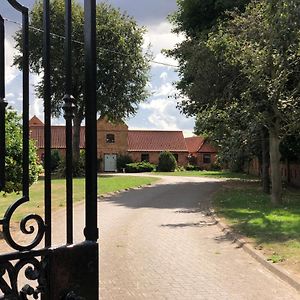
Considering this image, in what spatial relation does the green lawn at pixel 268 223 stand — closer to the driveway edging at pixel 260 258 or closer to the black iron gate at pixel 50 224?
the driveway edging at pixel 260 258

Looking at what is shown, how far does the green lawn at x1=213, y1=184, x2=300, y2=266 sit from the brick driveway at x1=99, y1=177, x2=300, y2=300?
56 cm

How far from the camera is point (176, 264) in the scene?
9.46 metres

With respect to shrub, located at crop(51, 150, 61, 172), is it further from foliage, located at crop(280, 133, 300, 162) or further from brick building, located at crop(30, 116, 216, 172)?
brick building, located at crop(30, 116, 216, 172)

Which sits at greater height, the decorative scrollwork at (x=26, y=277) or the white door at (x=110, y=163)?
the white door at (x=110, y=163)

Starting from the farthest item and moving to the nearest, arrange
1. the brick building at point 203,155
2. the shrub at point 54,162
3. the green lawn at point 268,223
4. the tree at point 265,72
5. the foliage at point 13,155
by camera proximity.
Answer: the brick building at point 203,155
the tree at point 265,72
the foliage at point 13,155
the green lawn at point 268,223
the shrub at point 54,162

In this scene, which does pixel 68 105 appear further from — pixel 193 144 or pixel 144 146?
pixel 193 144

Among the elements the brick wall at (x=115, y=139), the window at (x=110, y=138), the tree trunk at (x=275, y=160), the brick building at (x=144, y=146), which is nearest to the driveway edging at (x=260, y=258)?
the tree trunk at (x=275, y=160)

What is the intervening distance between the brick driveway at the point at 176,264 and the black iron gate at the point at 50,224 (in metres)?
4.99

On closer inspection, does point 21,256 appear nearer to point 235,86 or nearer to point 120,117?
point 235,86

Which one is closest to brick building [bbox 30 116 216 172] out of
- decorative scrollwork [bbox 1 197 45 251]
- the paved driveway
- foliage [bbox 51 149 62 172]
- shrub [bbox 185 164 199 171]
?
shrub [bbox 185 164 199 171]

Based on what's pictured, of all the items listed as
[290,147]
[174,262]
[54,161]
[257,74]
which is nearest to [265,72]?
[257,74]

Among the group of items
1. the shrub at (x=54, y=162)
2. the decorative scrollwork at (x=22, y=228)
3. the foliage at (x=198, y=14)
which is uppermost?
the foliage at (x=198, y=14)

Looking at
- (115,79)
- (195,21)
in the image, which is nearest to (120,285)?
(195,21)

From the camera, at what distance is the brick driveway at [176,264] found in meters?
7.51
